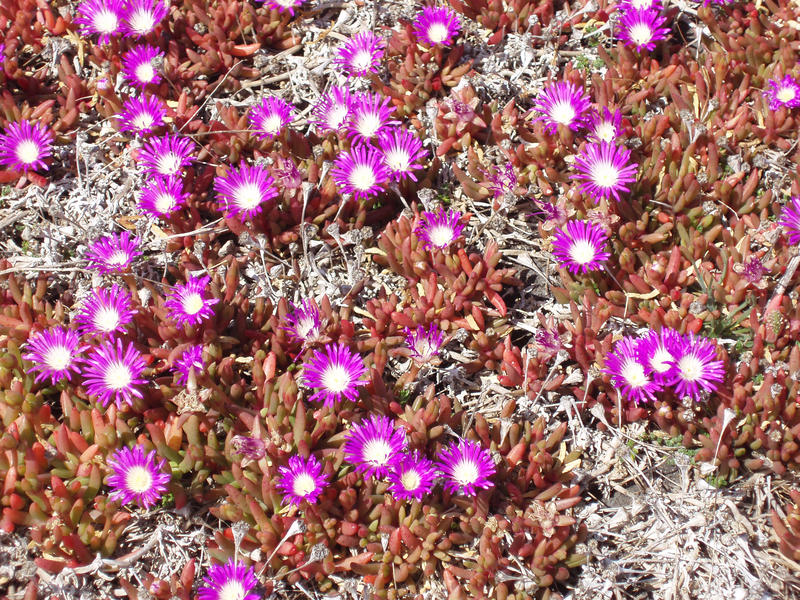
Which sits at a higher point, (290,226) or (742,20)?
(742,20)

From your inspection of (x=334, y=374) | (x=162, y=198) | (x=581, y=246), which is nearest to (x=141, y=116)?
(x=162, y=198)

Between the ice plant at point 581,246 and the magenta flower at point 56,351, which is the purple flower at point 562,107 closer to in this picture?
the ice plant at point 581,246

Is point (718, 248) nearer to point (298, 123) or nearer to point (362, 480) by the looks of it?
point (362, 480)

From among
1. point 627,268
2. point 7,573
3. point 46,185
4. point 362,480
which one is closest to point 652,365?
point 627,268

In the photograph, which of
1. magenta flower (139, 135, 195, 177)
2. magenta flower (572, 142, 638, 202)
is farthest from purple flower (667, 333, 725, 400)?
magenta flower (139, 135, 195, 177)

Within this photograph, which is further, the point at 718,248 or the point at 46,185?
the point at 46,185

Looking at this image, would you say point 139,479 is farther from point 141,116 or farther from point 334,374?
point 141,116
